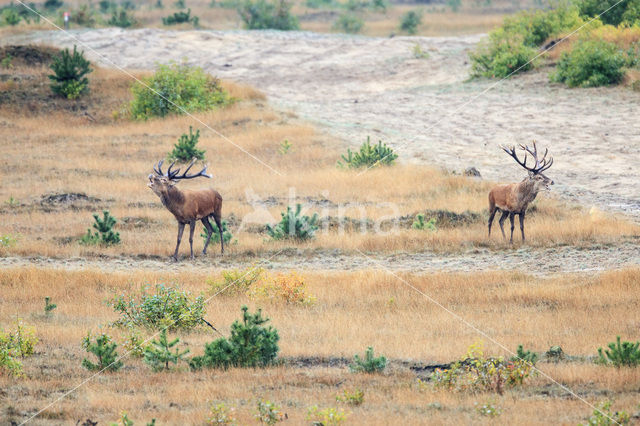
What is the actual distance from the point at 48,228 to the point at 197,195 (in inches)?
177

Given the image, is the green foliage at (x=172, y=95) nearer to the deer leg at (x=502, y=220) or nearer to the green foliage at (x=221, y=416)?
the deer leg at (x=502, y=220)

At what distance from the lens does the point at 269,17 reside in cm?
5581

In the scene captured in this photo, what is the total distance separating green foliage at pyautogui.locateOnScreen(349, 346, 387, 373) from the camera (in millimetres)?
11570

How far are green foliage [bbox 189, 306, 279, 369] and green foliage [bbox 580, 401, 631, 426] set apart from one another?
4345 millimetres

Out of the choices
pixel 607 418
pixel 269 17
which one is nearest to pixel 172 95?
pixel 269 17

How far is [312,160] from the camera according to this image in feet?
90.2

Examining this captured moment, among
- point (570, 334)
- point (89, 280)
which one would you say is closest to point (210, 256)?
point (89, 280)

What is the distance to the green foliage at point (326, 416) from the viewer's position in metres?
9.52

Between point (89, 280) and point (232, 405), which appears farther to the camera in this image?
point (89, 280)

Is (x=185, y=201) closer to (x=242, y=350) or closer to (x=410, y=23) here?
(x=242, y=350)

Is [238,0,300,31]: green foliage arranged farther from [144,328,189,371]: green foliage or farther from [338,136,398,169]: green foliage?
[144,328,189,371]: green foliage

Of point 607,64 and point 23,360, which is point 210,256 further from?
point 607,64

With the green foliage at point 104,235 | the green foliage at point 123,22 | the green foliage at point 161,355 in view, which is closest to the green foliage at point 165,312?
the green foliage at point 161,355

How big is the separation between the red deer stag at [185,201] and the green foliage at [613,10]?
76.6 feet
